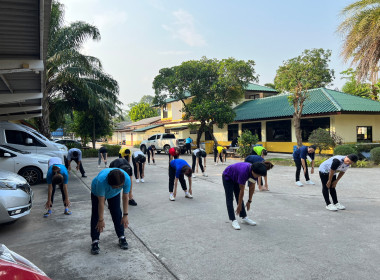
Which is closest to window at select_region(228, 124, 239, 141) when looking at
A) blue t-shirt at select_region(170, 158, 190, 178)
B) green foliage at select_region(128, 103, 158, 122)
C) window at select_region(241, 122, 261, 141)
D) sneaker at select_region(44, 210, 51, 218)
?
window at select_region(241, 122, 261, 141)

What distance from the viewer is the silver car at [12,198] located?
15.7 ft

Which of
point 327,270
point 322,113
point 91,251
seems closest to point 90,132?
point 322,113

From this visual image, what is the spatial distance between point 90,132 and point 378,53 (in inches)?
839

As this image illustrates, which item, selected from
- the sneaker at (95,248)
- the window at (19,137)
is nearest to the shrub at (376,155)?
the sneaker at (95,248)

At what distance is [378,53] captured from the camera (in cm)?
1138

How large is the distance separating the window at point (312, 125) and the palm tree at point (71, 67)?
46.7 feet

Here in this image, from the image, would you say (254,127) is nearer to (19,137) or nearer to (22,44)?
(19,137)

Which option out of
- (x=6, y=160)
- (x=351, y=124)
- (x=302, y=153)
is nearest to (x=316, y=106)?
(x=351, y=124)

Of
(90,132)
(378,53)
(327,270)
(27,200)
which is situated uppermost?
(378,53)

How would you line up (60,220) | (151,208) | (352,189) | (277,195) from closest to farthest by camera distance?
(60,220) < (151,208) < (277,195) < (352,189)

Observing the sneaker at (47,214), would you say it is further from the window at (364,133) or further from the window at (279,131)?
the window at (364,133)

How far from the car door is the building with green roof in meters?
17.1

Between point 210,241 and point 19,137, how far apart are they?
995 cm

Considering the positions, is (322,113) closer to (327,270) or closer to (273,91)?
(273,91)
